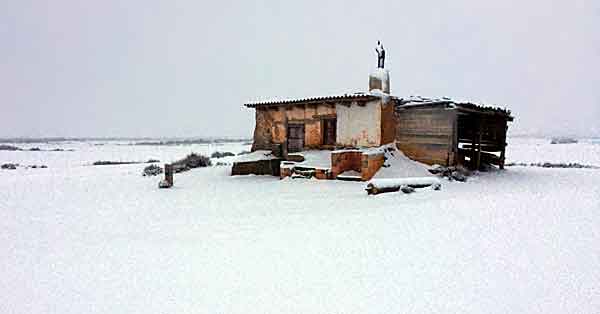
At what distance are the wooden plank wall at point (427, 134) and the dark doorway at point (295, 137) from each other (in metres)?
3.97

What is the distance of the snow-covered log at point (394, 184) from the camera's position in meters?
10.1

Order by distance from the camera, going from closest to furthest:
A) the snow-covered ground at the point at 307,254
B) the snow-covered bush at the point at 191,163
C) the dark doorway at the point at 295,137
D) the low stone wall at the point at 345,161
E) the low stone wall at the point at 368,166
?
the snow-covered ground at the point at 307,254 < the low stone wall at the point at 368,166 < the low stone wall at the point at 345,161 < the dark doorway at the point at 295,137 < the snow-covered bush at the point at 191,163

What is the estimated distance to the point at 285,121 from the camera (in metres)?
16.4

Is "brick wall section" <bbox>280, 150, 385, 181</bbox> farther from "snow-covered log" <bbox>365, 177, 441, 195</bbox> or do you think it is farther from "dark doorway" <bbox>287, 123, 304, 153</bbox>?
"dark doorway" <bbox>287, 123, 304, 153</bbox>

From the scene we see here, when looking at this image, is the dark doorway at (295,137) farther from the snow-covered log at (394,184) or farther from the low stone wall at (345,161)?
the snow-covered log at (394,184)

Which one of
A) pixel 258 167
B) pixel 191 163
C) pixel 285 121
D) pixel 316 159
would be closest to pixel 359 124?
pixel 316 159

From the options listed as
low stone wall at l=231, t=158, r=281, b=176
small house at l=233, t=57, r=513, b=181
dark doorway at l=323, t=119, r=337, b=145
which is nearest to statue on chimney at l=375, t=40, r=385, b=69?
small house at l=233, t=57, r=513, b=181

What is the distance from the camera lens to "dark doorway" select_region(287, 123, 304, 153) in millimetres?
16062

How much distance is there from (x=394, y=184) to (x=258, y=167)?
23.4 feet

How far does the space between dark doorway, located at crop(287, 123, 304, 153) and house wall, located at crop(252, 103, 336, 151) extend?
0.18 meters

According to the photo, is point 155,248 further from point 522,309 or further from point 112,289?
point 522,309

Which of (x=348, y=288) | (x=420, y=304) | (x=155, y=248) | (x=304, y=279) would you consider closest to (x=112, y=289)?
(x=155, y=248)

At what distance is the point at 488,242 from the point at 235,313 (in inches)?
156

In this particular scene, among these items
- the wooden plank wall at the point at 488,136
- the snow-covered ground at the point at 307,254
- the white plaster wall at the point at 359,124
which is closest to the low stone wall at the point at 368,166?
the white plaster wall at the point at 359,124
